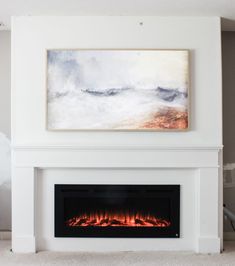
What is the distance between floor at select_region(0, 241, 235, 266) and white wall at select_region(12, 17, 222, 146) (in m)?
1.00

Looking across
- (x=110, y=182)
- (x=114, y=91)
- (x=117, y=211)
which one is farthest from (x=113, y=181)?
(x=114, y=91)

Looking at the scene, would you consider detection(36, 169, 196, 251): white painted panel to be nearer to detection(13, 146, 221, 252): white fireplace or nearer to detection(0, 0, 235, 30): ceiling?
detection(13, 146, 221, 252): white fireplace

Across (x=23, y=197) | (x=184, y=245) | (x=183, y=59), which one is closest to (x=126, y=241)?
(x=184, y=245)

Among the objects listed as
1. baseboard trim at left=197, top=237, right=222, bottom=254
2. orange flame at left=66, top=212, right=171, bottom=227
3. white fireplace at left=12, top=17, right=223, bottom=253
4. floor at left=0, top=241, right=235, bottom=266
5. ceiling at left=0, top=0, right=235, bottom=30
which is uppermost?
ceiling at left=0, top=0, right=235, bottom=30

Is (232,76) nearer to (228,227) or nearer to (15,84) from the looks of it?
(228,227)

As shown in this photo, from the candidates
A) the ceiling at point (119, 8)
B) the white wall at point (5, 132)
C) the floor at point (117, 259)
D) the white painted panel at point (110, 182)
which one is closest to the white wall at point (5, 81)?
the white wall at point (5, 132)

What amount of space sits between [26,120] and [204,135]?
163 centimetres

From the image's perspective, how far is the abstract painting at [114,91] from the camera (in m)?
3.38

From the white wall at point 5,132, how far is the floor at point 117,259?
0.53 m

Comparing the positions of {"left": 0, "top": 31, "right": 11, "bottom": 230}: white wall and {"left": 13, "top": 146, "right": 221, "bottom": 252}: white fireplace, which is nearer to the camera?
{"left": 13, "top": 146, "right": 221, "bottom": 252}: white fireplace

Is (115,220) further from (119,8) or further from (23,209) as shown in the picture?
(119,8)

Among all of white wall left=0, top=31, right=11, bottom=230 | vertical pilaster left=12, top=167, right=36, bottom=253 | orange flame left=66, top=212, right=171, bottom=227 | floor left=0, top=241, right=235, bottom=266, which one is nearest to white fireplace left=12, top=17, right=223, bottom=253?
vertical pilaster left=12, top=167, right=36, bottom=253

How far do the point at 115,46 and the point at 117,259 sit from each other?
189 centimetres

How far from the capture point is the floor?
10.3 feet
